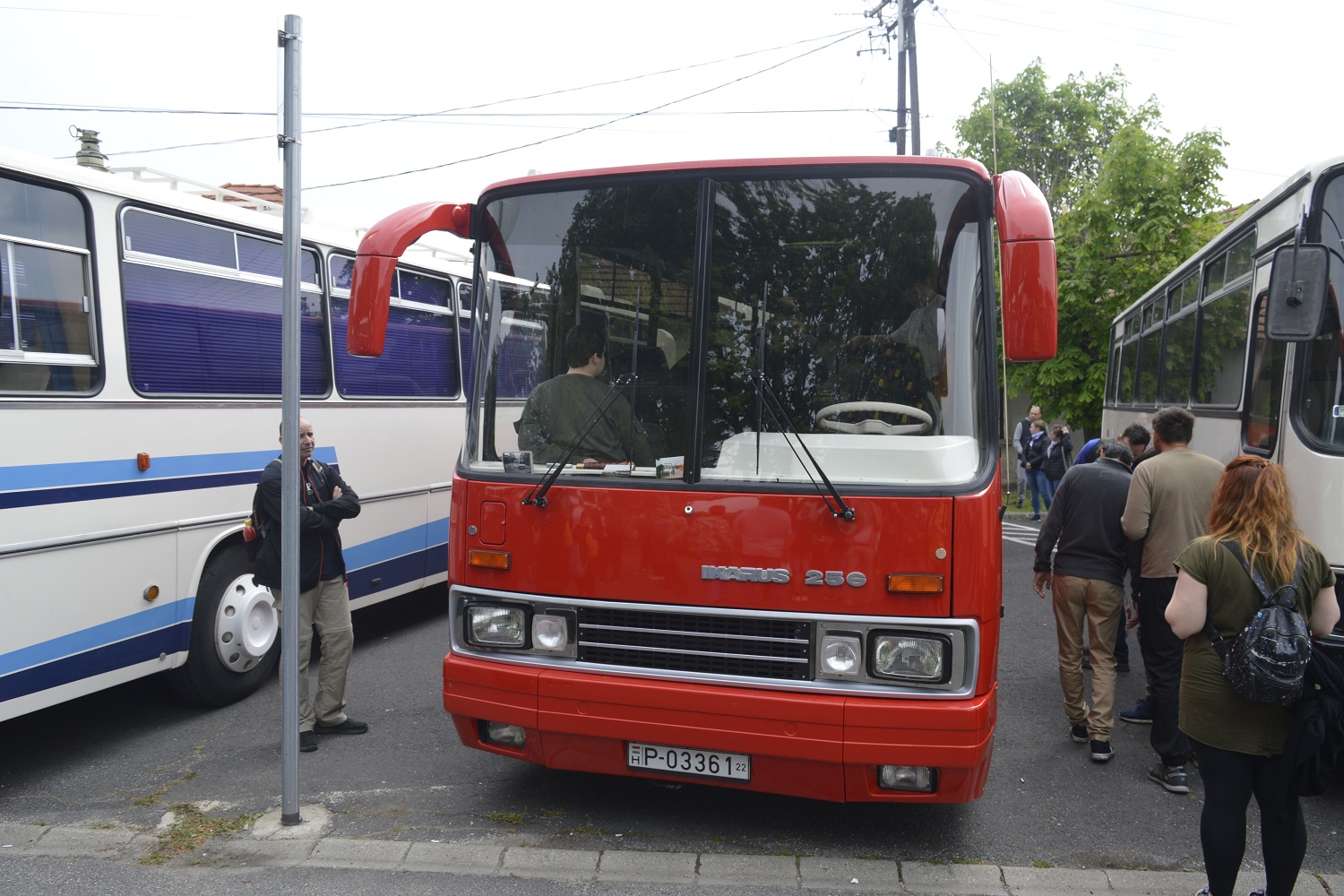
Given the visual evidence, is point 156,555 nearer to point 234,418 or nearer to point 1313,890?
point 234,418

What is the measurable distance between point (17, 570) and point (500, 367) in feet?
8.51

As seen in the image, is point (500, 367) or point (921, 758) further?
point (500, 367)

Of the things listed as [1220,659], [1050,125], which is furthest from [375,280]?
[1050,125]

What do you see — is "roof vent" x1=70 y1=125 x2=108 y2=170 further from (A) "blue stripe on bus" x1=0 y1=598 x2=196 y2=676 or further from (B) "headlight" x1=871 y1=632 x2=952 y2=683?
(B) "headlight" x1=871 y1=632 x2=952 y2=683

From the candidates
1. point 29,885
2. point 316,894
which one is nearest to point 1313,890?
point 316,894

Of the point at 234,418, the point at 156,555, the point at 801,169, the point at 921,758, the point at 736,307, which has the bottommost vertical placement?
the point at 921,758

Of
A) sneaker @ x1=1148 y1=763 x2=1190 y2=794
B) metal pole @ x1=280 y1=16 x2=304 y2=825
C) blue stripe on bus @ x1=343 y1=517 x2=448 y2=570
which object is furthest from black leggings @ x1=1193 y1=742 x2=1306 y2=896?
blue stripe on bus @ x1=343 y1=517 x2=448 y2=570

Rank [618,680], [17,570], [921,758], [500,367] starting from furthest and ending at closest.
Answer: [17,570] → [500,367] → [618,680] → [921,758]

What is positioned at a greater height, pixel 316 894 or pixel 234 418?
pixel 234 418

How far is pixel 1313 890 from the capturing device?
171 inches

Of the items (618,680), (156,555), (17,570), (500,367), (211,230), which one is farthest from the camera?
(211,230)

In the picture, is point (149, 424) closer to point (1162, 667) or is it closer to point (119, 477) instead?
point (119, 477)

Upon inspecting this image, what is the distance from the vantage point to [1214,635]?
3742 mm

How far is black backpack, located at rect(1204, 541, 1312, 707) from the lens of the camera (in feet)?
11.6
